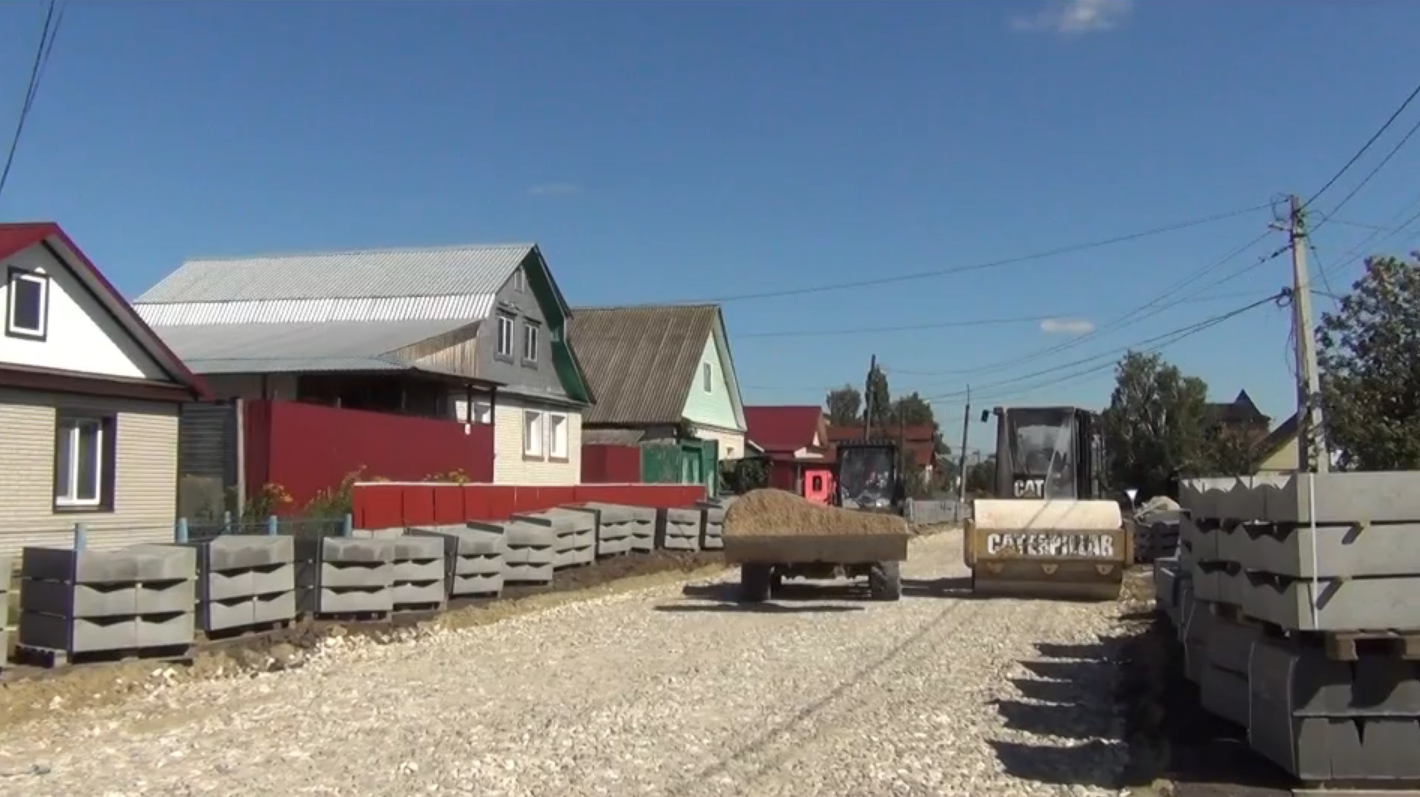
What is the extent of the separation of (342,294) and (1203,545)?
31091mm

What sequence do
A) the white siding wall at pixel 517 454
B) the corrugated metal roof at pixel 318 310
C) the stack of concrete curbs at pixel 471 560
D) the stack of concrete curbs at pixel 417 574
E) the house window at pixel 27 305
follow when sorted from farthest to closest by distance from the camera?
1. the white siding wall at pixel 517 454
2. the corrugated metal roof at pixel 318 310
3. the house window at pixel 27 305
4. the stack of concrete curbs at pixel 471 560
5. the stack of concrete curbs at pixel 417 574

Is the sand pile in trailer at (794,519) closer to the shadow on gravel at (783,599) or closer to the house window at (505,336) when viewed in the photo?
the shadow on gravel at (783,599)

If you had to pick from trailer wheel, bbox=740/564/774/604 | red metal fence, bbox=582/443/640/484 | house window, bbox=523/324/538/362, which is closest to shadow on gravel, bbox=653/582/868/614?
trailer wheel, bbox=740/564/774/604

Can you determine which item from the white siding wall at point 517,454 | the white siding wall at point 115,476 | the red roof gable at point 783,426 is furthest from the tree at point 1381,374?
the red roof gable at point 783,426

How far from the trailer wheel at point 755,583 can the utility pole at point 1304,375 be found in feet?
23.8

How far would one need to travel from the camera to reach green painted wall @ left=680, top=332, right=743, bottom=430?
52.2m

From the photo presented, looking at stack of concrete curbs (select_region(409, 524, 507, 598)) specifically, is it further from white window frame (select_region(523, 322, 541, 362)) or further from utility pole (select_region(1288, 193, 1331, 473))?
white window frame (select_region(523, 322, 541, 362))

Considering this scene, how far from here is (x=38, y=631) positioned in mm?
12172

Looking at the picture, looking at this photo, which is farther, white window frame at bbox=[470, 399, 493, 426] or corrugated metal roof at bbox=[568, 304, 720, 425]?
corrugated metal roof at bbox=[568, 304, 720, 425]

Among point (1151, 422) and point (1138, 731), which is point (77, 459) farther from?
point (1151, 422)

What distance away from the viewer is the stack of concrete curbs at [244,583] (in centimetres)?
1362

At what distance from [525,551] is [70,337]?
24.5 feet

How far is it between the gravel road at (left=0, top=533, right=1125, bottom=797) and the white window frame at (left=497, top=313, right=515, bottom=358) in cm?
2061

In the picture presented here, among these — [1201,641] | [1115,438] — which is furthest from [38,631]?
[1115,438]
